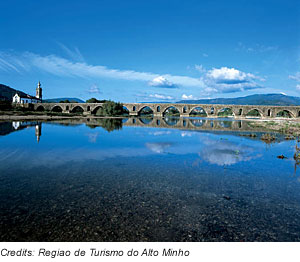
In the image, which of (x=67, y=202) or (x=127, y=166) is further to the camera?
(x=127, y=166)

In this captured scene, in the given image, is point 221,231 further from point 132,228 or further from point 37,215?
point 37,215

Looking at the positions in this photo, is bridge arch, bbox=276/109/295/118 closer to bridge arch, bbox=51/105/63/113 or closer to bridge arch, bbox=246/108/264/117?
bridge arch, bbox=246/108/264/117

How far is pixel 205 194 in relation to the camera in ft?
24.5

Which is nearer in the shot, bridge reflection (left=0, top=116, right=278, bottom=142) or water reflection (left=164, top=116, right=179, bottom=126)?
bridge reflection (left=0, top=116, right=278, bottom=142)

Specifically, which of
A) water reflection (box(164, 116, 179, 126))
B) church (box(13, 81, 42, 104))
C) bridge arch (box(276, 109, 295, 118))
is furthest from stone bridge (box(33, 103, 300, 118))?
water reflection (box(164, 116, 179, 126))

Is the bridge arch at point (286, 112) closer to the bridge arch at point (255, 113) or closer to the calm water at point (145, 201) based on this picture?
the bridge arch at point (255, 113)

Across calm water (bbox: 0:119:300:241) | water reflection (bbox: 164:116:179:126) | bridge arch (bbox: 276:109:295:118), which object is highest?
bridge arch (bbox: 276:109:295:118)

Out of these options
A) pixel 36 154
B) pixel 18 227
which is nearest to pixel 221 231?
pixel 18 227

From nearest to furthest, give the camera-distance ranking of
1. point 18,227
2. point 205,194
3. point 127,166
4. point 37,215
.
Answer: point 18,227
point 37,215
point 205,194
point 127,166

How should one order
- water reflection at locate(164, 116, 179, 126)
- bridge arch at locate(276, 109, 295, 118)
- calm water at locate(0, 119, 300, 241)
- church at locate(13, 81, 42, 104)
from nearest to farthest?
calm water at locate(0, 119, 300, 241)
water reflection at locate(164, 116, 179, 126)
bridge arch at locate(276, 109, 295, 118)
church at locate(13, 81, 42, 104)

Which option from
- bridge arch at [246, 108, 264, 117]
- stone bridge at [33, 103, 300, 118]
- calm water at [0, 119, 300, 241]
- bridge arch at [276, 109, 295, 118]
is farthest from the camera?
stone bridge at [33, 103, 300, 118]

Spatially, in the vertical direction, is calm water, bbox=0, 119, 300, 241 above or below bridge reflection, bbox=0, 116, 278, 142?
below
